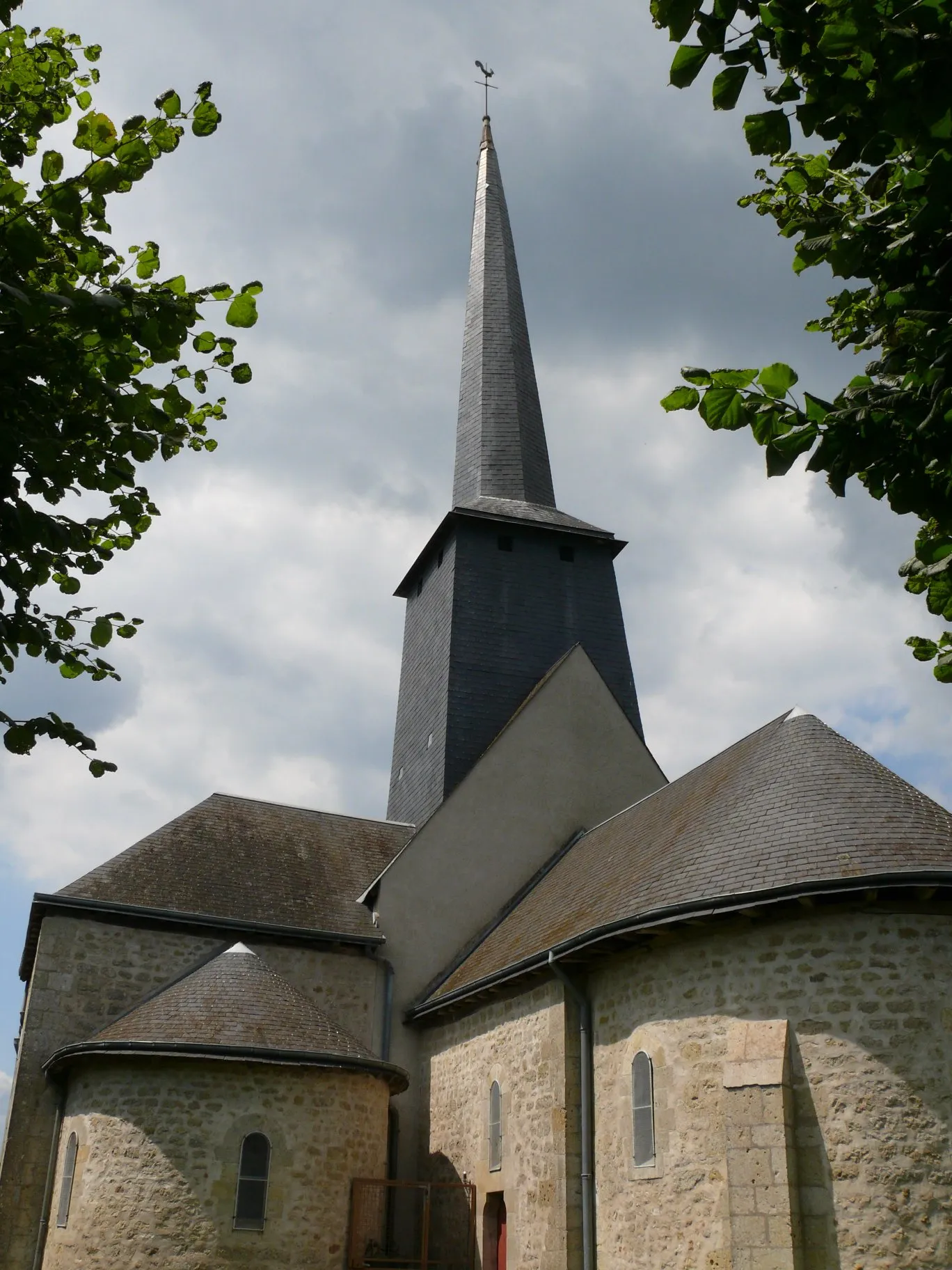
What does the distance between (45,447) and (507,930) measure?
39.3ft

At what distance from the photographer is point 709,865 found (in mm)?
11211

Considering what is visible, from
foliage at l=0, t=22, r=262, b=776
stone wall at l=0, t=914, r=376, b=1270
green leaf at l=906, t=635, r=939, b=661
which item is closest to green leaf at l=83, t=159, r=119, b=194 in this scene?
foliage at l=0, t=22, r=262, b=776

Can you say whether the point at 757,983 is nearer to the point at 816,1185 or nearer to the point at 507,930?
the point at 816,1185

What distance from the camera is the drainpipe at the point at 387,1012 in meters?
16.0

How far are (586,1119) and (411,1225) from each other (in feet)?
13.9

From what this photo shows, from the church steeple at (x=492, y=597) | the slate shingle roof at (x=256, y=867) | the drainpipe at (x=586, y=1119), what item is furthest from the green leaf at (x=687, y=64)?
the church steeple at (x=492, y=597)

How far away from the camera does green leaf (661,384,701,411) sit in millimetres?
4691

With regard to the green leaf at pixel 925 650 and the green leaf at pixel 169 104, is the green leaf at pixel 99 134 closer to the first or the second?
the green leaf at pixel 169 104

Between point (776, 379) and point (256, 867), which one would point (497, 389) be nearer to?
point (256, 867)

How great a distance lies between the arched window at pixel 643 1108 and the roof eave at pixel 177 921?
20.3 ft

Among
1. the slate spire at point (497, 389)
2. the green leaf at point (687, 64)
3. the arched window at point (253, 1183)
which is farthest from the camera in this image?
the slate spire at point (497, 389)

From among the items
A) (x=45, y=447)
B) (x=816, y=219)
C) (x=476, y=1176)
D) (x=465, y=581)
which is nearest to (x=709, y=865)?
(x=476, y=1176)

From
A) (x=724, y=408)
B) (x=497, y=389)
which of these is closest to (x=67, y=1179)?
(x=724, y=408)

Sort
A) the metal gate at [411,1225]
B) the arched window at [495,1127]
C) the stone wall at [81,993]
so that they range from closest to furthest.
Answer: the metal gate at [411,1225] < the arched window at [495,1127] < the stone wall at [81,993]
